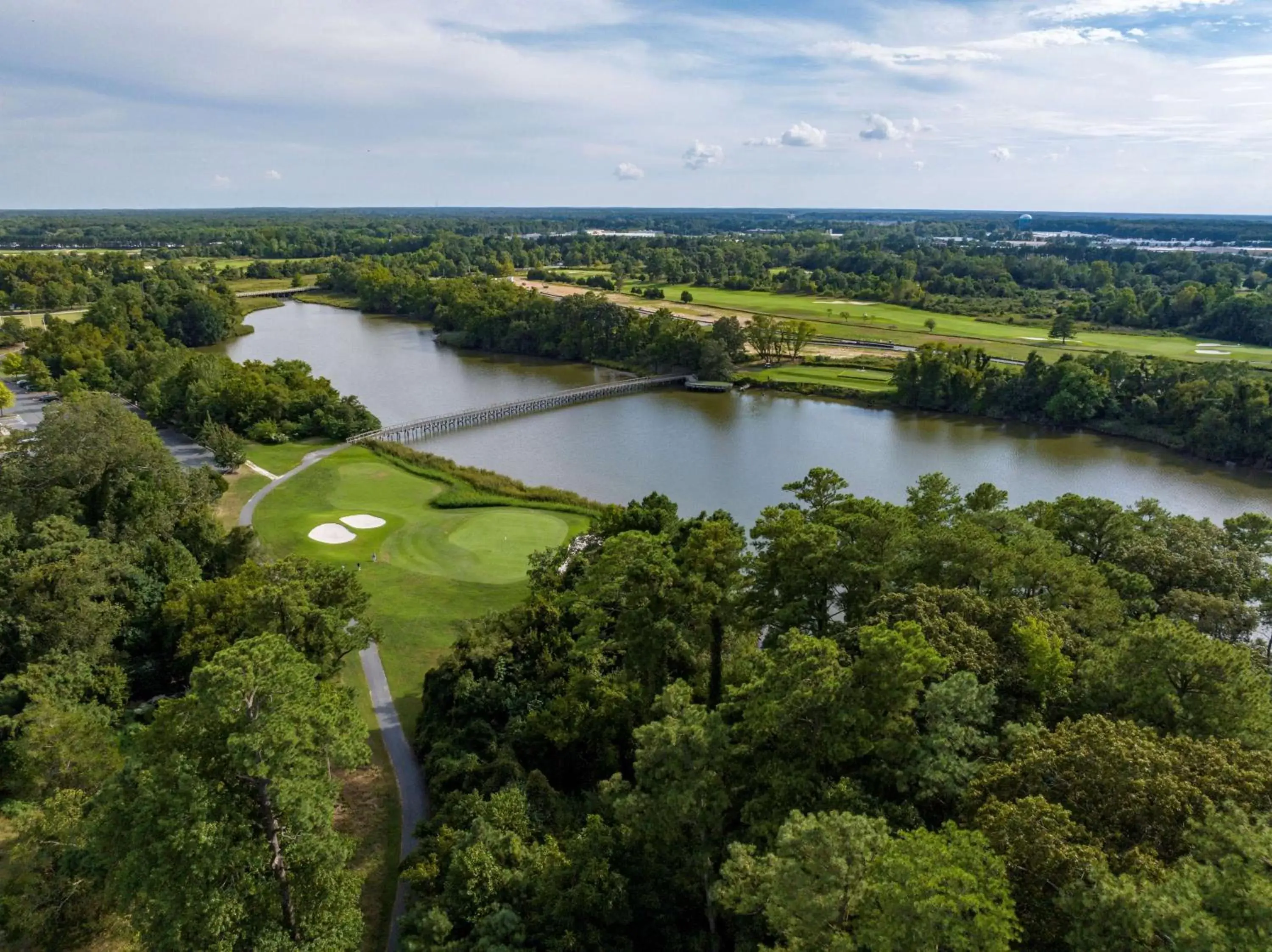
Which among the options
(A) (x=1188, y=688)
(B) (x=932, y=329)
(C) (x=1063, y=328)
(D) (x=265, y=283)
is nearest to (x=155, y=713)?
(A) (x=1188, y=688)

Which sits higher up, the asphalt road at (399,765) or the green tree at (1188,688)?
the green tree at (1188,688)

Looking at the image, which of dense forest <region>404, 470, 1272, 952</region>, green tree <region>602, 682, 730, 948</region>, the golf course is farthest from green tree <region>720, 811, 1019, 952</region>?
the golf course

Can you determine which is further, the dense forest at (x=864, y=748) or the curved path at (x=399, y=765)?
the curved path at (x=399, y=765)

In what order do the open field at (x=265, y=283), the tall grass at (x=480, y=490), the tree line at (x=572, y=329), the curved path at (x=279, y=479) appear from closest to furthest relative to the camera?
1. the curved path at (x=279, y=479)
2. the tall grass at (x=480, y=490)
3. the tree line at (x=572, y=329)
4. the open field at (x=265, y=283)

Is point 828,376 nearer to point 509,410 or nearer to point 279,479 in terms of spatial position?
point 509,410

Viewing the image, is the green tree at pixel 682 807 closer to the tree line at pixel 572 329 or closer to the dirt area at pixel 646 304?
the tree line at pixel 572 329

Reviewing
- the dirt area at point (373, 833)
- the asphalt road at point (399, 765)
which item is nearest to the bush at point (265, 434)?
the asphalt road at point (399, 765)

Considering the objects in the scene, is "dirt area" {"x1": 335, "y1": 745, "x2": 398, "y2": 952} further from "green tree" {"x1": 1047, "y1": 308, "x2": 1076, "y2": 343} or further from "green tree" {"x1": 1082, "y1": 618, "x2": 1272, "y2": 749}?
"green tree" {"x1": 1047, "y1": 308, "x2": 1076, "y2": 343}
